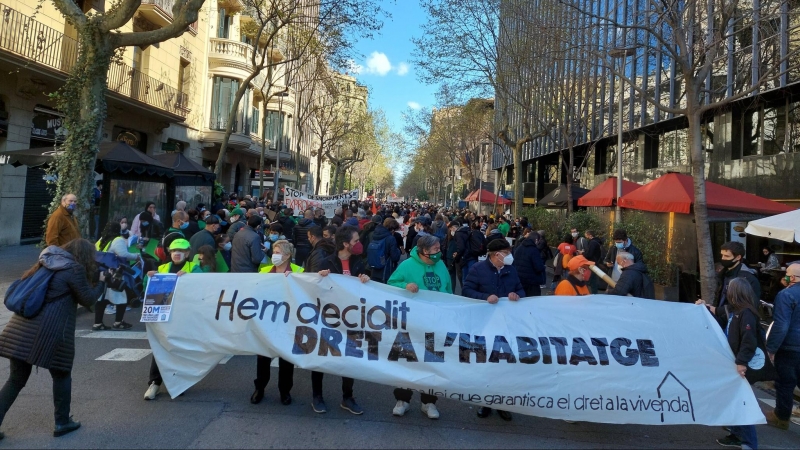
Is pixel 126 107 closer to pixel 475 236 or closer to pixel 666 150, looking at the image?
pixel 475 236

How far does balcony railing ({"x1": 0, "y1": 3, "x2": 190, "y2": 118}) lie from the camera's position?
42.7ft

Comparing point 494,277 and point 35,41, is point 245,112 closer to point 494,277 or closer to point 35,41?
point 35,41

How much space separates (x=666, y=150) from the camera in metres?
23.6

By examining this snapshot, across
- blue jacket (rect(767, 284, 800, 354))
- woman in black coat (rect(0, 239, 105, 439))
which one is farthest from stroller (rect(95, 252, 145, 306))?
blue jacket (rect(767, 284, 800, 354))

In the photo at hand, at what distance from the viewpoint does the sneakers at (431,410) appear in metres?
4.77

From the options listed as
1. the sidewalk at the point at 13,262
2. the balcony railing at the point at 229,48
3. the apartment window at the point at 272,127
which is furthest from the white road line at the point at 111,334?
the apartment window at the point at 272,127

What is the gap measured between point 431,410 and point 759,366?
2863mm

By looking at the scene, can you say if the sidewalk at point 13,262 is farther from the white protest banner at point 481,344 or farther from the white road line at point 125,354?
the white protest banner at point 481,344

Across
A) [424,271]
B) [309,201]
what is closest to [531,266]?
[424,271]

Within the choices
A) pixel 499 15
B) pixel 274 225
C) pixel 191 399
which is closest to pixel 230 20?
pixel 499 15

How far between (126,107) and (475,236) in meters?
15.0

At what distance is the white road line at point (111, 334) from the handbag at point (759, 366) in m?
7.12

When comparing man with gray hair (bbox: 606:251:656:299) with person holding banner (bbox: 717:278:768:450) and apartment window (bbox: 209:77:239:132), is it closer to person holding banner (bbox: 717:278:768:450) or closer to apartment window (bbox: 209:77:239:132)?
person holding banner (bbox: 717:278:768:450)

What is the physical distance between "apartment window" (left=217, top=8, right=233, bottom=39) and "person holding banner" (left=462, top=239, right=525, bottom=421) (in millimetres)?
25637
